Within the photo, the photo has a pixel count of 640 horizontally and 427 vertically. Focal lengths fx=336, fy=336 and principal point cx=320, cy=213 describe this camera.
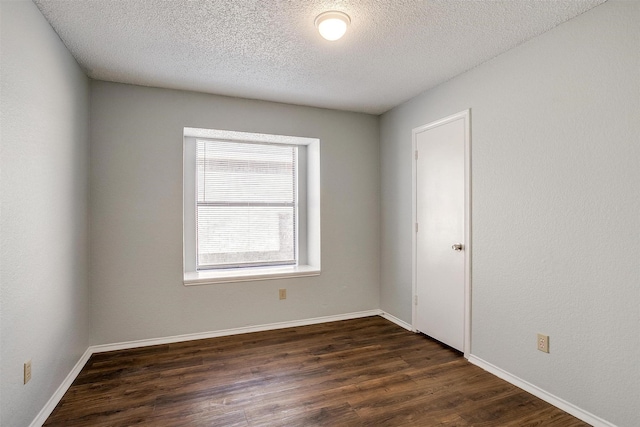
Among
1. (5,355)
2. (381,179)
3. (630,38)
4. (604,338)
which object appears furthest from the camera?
(381,179)

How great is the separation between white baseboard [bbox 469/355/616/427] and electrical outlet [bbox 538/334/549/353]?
0.93 feet

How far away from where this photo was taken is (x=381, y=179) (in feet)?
13.8

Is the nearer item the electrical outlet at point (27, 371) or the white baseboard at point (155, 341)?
the electrical outlet at point (27, 371)

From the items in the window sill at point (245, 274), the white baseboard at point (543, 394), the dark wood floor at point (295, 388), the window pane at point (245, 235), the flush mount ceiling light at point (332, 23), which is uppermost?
the flush mount ceiling light at point (332, 23)

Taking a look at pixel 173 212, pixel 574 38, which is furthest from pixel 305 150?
pixel 574 38

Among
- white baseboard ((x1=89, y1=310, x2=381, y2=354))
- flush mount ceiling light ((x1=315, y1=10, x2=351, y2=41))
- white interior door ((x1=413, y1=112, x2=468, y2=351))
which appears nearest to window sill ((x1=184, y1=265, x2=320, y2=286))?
white baseboard ((x1=89, y1=310, x2=381, y2=354))

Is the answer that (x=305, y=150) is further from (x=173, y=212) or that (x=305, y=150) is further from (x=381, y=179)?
(x=173, y=212)

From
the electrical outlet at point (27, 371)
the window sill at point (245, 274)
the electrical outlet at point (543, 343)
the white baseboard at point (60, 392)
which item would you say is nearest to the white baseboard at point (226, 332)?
the white baseboard at point (60, 392)

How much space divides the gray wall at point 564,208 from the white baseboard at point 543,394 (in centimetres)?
4

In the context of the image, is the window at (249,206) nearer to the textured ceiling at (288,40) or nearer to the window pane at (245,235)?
the window pane at (245,235)

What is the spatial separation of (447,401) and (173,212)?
2842mm

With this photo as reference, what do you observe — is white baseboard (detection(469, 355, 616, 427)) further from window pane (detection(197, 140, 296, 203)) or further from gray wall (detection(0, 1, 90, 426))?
gray wall (detection(0, 1, 90, 426))

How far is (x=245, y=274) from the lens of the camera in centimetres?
366

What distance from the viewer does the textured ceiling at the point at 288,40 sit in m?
2.02
